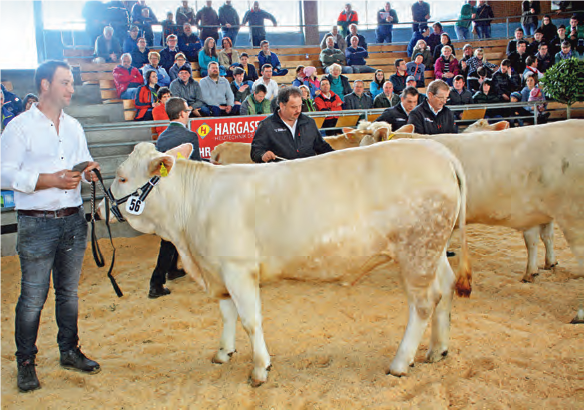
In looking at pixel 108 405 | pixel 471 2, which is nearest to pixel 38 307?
pixel 108 405

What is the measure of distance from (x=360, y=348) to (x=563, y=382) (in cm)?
132

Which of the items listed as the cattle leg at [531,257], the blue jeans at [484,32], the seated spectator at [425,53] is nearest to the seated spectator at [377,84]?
the seated spectator at [425,53]

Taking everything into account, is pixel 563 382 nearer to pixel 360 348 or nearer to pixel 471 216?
pixel 360 348

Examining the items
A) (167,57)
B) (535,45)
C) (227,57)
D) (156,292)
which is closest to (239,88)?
(167,57)

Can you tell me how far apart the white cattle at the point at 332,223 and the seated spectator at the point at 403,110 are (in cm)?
361

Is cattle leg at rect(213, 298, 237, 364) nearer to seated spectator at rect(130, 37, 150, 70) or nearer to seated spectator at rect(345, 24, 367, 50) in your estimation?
seated spectator at rect(130, 37, 150, 70)

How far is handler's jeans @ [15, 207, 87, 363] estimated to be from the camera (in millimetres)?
3232

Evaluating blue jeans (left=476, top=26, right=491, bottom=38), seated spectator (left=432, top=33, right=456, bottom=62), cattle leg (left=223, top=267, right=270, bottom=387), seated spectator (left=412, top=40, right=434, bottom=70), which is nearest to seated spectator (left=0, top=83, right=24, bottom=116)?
cattle leg (left=223, top=267, right=270, bottom=387)

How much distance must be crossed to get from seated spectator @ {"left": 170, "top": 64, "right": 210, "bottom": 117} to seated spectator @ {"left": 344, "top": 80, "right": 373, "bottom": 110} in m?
2.90

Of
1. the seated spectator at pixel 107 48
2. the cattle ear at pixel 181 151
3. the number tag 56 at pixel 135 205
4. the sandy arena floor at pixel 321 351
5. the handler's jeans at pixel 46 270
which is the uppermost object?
the seated spectator at pixel 107 48

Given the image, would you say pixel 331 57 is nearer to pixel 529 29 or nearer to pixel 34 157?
pixel 529 29

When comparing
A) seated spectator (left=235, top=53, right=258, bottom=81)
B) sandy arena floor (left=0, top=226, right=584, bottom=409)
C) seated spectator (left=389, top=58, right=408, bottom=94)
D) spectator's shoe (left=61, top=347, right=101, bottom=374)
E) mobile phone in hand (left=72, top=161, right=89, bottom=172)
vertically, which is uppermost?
seated spectator (left=235, top=53, right=258, bottom=81)

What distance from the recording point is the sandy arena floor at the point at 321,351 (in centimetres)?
305

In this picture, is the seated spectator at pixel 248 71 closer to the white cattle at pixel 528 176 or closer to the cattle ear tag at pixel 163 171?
the white cattle at pixel 528 176
